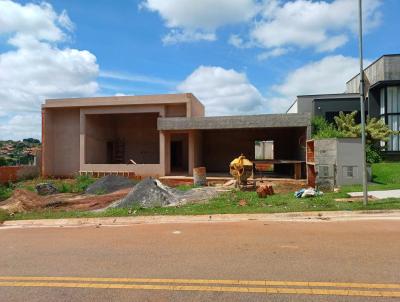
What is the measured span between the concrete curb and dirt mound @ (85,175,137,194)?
8.00m

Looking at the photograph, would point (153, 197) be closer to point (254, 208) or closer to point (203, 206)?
point (203, 206)

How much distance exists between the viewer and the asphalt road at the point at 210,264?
15.2 ft

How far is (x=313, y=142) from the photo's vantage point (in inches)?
713

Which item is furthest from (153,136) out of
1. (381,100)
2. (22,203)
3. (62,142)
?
(381,100)

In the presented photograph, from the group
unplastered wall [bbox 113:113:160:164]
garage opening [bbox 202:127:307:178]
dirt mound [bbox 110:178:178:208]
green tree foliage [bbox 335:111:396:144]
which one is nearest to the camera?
dirt mound [bbox 110:178:178:208]

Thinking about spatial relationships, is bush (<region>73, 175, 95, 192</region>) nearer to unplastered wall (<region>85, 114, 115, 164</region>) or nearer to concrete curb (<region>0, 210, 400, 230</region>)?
unplastered wall (<region>85, 114, 115, 164</region>)

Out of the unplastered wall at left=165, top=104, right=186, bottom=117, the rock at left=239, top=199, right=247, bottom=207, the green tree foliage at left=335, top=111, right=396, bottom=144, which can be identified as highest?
the unplastered wall at left=165, top=104, right=186, bottom=117

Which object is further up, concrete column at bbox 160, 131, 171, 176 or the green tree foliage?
the green tree foliage

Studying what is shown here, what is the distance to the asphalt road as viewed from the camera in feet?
15.2

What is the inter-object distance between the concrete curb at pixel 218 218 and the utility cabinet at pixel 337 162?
252 inches

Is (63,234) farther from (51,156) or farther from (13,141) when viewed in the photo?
(13,141)

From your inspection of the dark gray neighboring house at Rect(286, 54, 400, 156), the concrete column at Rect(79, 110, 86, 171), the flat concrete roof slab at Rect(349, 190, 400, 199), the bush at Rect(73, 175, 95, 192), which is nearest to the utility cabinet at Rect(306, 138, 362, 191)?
the flat concrete roof slab at Rect(349, 190, 400, 199)

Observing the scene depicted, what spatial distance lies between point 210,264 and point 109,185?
594 inches

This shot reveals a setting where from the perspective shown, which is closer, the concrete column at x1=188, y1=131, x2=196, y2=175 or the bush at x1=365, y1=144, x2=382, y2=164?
the bush at x1=365, y1=144, x2=382, y2=164
